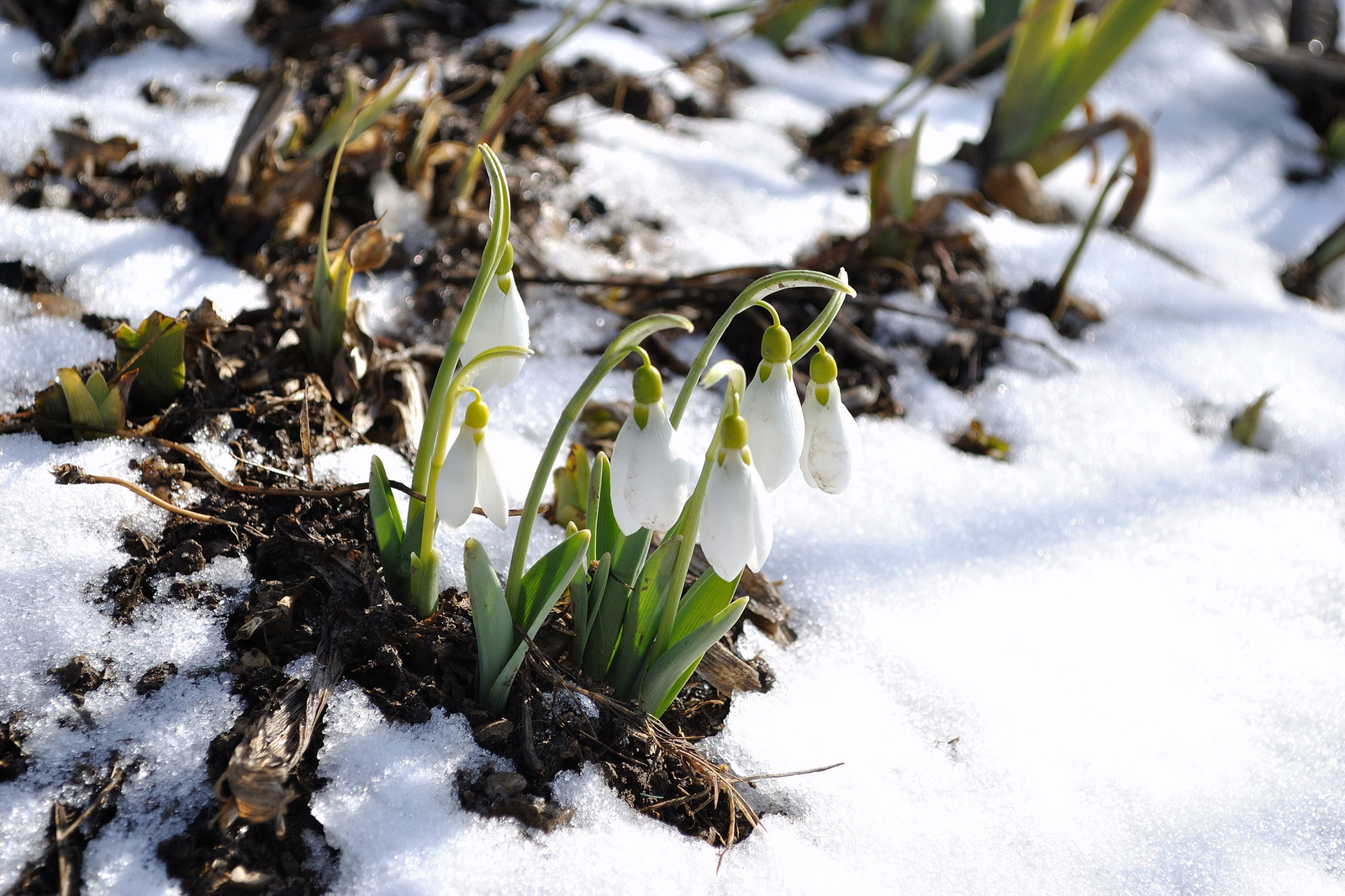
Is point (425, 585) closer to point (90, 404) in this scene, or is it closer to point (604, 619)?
point (604, 619)

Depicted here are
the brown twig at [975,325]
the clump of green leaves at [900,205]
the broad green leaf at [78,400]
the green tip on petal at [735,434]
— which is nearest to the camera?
the green tip on petal at [735,434]

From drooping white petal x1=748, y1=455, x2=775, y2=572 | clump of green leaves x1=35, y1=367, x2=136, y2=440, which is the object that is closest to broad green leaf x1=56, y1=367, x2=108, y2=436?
clump of green leaves x1=35, y1=367, x2=136, y2=440

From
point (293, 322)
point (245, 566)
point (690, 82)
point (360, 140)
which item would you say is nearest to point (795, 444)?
point (245, 566)

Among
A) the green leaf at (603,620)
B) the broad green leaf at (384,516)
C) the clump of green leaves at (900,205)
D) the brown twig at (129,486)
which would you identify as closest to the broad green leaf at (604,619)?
the green leaf at (603,620)

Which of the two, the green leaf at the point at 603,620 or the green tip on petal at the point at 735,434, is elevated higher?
the green tip on petal at the point at 735,434

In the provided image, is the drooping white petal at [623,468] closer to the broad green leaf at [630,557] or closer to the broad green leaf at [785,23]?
the broad green leaf at [630,557]

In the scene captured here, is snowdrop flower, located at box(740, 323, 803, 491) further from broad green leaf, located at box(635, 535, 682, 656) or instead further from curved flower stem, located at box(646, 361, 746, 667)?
broad green leaf, located at box(635, 535, 682, 656)
